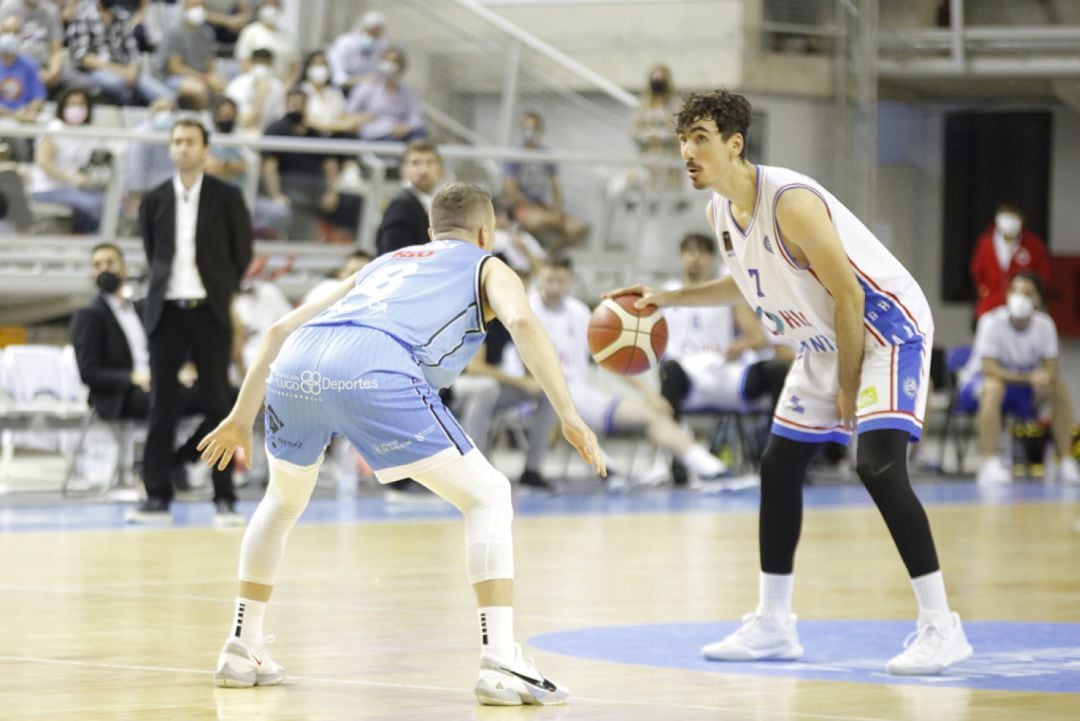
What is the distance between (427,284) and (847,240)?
57.5 inches

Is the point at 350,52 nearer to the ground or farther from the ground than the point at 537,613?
farther from the ground

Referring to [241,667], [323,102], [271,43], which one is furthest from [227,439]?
[271,43]

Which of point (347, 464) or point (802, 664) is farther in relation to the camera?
point (347, 464)

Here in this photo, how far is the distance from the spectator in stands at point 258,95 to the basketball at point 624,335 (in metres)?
10.6

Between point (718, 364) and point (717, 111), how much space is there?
30.3 ft

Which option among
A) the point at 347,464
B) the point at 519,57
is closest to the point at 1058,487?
the point at 347,464

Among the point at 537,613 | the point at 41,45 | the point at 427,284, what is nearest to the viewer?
the point at 427,284

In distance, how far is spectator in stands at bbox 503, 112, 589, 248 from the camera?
687 inches

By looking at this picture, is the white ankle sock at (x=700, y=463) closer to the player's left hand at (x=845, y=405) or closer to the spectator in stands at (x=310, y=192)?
the spectator in stands at (x=310, y=192)

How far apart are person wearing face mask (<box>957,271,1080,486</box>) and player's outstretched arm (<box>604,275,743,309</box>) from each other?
1086 centimetres

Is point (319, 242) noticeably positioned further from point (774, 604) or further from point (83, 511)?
point (774, 604)

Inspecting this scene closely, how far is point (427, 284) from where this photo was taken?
5477mm

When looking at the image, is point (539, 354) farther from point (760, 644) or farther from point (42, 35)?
point (42, 35)

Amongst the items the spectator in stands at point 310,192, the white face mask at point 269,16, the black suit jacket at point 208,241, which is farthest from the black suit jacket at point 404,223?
the white face mask at point 269,16
